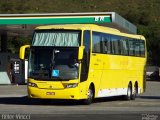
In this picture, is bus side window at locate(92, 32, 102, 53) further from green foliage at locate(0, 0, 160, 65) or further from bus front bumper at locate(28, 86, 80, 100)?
green foliage at locate(0, 0, 160, 65)

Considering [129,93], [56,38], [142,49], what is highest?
[56,38]

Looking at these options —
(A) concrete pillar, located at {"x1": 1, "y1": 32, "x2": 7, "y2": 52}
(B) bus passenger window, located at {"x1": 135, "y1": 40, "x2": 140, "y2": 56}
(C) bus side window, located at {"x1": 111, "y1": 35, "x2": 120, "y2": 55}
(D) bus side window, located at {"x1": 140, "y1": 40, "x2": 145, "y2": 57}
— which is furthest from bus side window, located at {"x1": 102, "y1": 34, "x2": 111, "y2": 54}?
(A) concrete pillar, located at {"x1": 1, "y1": 32, "x2": 7, "y2": 52}

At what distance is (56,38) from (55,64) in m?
1.07

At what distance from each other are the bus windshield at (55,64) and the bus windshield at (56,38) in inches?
9.1

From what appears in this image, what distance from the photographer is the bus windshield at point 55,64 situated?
23.4 meters

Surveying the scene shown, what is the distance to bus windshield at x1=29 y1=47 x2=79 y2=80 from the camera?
23.4 meters

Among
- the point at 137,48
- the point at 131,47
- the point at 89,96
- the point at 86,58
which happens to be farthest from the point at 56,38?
the point at 137,48

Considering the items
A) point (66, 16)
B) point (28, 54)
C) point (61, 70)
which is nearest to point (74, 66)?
point (61, 70)

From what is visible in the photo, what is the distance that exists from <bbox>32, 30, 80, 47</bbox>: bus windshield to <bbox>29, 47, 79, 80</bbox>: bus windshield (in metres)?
0.23

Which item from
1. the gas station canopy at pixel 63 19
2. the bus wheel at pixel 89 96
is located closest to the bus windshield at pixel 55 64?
the bus wheel at pixel 89 96

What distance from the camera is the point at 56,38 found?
78.2ft

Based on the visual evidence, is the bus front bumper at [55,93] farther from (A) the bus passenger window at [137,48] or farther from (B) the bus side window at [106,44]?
(A) the bus passenger window at [137,48]

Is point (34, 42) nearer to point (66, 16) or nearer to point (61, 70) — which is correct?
point (61, 70)

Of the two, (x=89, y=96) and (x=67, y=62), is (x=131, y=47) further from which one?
(x=67, y=62)
